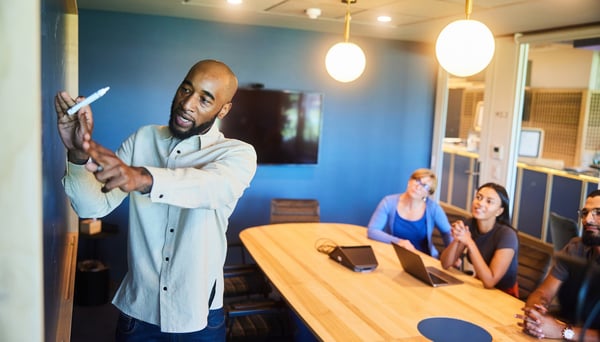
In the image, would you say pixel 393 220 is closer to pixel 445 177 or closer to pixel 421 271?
pixel 421 271

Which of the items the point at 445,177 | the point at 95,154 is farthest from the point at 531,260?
the point at 95,154

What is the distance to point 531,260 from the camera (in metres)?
5.77

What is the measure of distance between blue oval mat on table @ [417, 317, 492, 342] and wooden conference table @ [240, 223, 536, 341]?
0.04 m

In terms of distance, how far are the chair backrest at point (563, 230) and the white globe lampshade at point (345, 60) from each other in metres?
2.03

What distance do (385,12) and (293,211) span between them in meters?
1.70

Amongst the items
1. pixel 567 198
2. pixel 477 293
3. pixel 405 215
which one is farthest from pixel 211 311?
pixel 567 198

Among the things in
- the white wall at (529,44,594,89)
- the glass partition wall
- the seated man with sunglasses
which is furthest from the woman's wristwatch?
the white wall at (529,44,594,89)

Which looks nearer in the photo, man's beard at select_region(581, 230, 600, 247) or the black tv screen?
man's beard at select_region(581, 230, 600, 247)

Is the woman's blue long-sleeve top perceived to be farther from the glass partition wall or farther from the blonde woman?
the glass partition wall

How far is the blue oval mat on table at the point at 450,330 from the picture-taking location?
6.61 feet

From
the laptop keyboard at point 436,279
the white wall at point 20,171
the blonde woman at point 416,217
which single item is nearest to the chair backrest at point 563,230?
the blonde woman at point 416,217

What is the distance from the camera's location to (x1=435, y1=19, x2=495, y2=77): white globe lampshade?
7.20ft

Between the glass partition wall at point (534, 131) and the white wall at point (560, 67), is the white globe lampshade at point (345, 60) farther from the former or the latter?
the white wall at point (560, 67)

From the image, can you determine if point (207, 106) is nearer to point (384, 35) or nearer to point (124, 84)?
point (124, 84)
